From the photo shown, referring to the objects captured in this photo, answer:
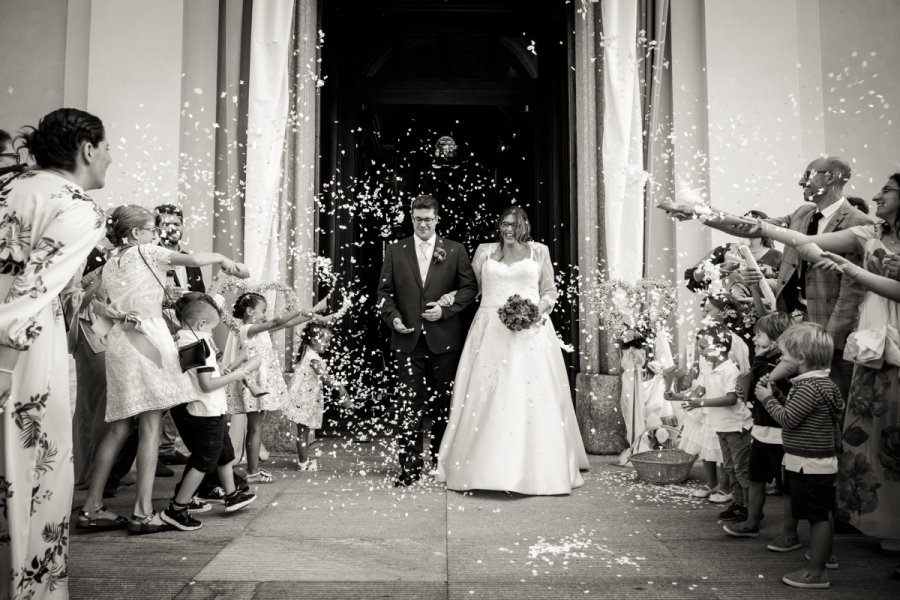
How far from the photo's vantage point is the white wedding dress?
16.4ft

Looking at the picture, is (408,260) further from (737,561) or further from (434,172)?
(434,172)

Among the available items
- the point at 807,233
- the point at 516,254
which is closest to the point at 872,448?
the point at 807,233

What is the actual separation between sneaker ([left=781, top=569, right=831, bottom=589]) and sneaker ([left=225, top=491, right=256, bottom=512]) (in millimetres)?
2887

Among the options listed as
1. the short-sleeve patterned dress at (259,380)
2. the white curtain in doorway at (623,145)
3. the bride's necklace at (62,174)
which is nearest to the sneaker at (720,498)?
the white curtain in doorway at (623,145)

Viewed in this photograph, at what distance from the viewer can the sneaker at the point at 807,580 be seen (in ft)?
9.97

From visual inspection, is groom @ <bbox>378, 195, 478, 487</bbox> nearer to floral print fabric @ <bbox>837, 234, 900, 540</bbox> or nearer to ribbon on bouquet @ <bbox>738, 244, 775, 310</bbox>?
ribbon on bouquet @ <bbox>738, 244, 775, 310</bbox>

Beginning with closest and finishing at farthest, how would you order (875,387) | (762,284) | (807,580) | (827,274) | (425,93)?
1. (807,580)
2. (875,387)
3. (827,274)
4. (762,284)
5. (425,93)

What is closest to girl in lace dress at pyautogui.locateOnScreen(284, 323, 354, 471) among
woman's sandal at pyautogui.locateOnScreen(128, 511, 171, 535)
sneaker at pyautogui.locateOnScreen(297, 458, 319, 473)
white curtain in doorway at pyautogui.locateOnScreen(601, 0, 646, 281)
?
sneaker at pyautogui.locateOnScreen(297, 458, 319, 473)

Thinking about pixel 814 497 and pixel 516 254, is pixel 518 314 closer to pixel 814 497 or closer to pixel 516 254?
pixel 516 254

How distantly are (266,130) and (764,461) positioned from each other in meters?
4.90

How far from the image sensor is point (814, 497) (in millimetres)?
3178

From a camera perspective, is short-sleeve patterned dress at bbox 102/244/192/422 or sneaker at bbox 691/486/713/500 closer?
short-sleeve patterned dress at bbox 102/244/192/422

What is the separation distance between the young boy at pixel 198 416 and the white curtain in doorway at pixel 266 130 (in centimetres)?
227

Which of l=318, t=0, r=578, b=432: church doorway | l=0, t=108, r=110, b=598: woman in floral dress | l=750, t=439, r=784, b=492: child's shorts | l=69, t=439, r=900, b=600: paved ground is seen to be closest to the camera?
l=0, t=108, r=110, b=598: woman in floral dress
